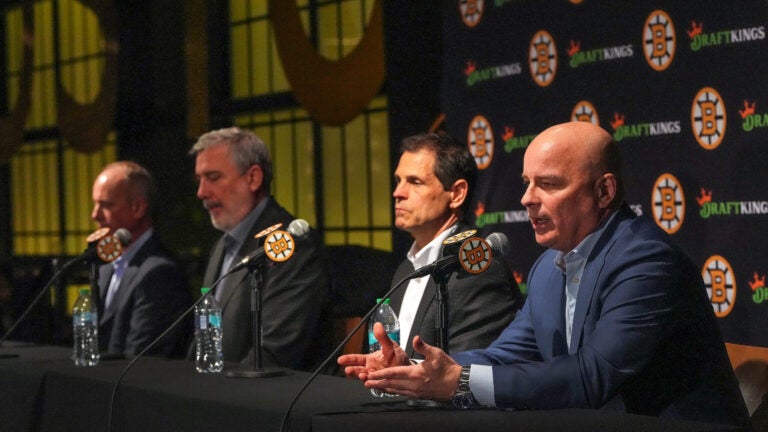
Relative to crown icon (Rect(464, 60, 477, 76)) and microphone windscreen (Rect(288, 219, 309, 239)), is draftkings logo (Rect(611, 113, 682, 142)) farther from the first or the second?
Result: microphone windscreen (Rect(288, 219, 309, 239))

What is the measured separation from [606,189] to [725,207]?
1.06 metres

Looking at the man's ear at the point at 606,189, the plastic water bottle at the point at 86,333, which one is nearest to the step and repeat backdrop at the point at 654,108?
the man's ear at the point at 606,189

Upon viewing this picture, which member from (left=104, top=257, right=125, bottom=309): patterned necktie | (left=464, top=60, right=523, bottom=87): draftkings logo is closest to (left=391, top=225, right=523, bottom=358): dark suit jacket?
(left=464, top=60, right=523, bottom=87): draftkings logo

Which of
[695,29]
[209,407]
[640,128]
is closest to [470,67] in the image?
[640,128]

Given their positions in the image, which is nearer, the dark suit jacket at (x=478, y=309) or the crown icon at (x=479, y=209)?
the dark suit jacket at (x=478, y=309)

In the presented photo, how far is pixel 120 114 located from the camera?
24.9ft

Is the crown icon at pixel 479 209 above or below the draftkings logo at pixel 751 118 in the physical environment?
below

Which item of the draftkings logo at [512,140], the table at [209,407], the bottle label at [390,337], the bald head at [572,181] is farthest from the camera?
the draftkings logo at [512,140]

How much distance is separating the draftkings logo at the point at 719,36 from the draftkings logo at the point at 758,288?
67cm

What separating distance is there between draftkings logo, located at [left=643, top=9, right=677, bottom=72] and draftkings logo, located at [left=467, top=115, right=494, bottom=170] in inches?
A: 34.0

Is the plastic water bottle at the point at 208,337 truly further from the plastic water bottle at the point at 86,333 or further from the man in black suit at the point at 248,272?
the plastic water bottle at the point at 86,333

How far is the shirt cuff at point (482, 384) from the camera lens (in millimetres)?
2189

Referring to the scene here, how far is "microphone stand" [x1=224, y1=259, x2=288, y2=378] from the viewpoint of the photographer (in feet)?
9.31

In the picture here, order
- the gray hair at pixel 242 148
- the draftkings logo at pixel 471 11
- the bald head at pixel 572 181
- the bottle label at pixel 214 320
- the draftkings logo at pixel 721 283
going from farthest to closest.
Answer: the draftkings logo at pixel 471 11 < the gray hair at pixel 242 148 < the draftkings logo at pixel 721 283 < the bottle label at pixel 214 320 < the bald head at pixel 572 181
